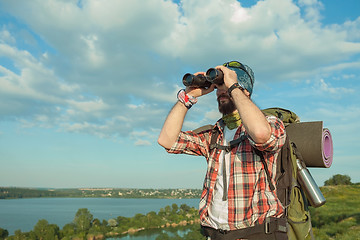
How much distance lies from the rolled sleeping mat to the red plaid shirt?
23cm

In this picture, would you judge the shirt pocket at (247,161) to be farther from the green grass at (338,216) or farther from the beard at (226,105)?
the green grass at (338,216)

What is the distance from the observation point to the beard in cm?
171

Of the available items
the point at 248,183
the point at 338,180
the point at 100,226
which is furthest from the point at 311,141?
the point at 100,226

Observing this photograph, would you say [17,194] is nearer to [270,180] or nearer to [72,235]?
[72,235]

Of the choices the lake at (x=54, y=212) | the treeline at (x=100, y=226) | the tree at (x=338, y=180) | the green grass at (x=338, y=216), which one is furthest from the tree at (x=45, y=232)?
the green grass at (x=338, y=216)

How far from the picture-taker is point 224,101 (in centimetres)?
174

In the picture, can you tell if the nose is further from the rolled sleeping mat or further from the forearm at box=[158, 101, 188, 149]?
the rolled sleeping mat

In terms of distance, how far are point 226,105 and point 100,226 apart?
5598 centimetres

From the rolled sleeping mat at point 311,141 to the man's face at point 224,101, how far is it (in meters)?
0.37

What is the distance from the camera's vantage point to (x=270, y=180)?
1433mm

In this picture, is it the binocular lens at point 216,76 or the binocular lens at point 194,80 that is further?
the binocular lens at point 194,80

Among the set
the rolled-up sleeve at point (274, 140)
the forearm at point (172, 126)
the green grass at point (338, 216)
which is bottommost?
the green grass at point (338, 216)

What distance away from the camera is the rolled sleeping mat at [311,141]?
1589mm

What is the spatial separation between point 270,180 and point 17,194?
16757 cm
